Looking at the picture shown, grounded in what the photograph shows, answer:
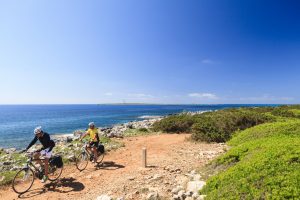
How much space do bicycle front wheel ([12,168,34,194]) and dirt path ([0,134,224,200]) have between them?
0.71 ft

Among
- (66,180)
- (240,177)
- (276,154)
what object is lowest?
(66,180)

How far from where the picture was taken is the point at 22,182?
8641mm

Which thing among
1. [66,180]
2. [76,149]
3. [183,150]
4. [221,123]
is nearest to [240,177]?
[66,180]

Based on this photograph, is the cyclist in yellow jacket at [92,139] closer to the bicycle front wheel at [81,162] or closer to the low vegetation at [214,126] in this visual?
the bicycle front wheel at [81,162]

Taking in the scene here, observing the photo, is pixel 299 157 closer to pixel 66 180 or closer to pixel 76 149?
pixel 66 180

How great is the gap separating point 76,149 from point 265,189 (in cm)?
1324

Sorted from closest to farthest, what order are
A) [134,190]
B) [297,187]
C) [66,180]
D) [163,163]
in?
[297,187], [134,190], [66,180], [163,163]

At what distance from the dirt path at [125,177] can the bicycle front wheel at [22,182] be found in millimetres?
216

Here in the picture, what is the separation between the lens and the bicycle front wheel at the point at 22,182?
27.7ft

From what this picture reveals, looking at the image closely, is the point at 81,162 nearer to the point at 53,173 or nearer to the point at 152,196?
the point at 53,173

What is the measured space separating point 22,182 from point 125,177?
4.36 meters

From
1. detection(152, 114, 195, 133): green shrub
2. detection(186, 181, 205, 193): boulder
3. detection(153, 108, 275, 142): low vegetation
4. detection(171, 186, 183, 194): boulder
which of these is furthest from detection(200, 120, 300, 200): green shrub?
detection(152, 114, 195, 133): green shrub

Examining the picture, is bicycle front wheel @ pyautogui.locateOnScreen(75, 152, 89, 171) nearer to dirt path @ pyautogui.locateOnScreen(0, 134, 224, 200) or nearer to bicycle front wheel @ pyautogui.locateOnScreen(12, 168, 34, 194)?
dirt path @ pyautogui.locateOnScreen(0, 134, 224, 200)

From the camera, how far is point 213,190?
21.6 ft
